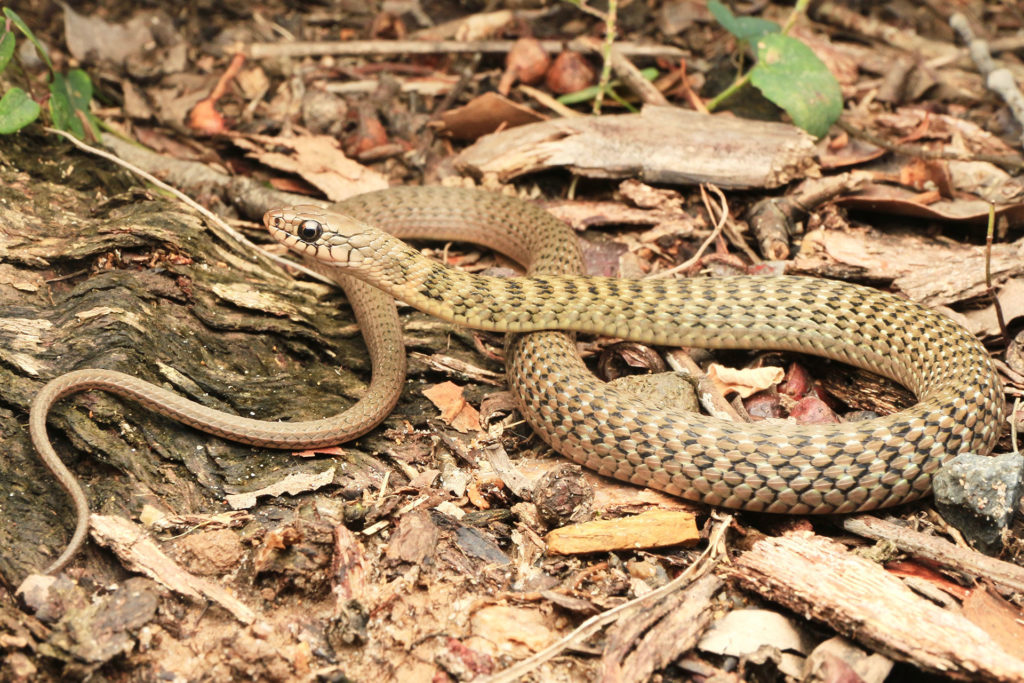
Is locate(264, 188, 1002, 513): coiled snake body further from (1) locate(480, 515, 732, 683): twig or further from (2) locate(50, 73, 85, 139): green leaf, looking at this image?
(2) locate(50, 73, 85, 139): green leaf

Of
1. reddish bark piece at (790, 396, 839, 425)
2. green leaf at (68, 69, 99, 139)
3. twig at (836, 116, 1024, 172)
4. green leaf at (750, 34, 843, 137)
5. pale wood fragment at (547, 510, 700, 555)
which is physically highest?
green leaf at (750, 34, 843, 137)

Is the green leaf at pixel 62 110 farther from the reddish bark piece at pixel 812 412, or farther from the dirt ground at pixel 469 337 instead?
the reddish bark piece at pixel 812 412

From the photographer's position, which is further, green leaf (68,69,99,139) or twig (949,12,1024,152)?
twig (949,12,1024,152)

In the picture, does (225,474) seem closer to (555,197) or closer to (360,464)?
(360,464)

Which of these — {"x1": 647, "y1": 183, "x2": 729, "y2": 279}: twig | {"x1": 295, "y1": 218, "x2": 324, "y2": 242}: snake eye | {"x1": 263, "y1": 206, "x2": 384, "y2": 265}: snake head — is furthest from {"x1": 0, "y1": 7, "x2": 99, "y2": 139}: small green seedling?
{"x1": 647, "y1": 183, "x2": 729, "y2": 279}: twig

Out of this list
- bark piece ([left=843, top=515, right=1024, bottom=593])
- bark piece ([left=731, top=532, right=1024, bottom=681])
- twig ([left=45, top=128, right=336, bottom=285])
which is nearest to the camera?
bark piece ([left=731, top=532, right=1024, bottom=681])
